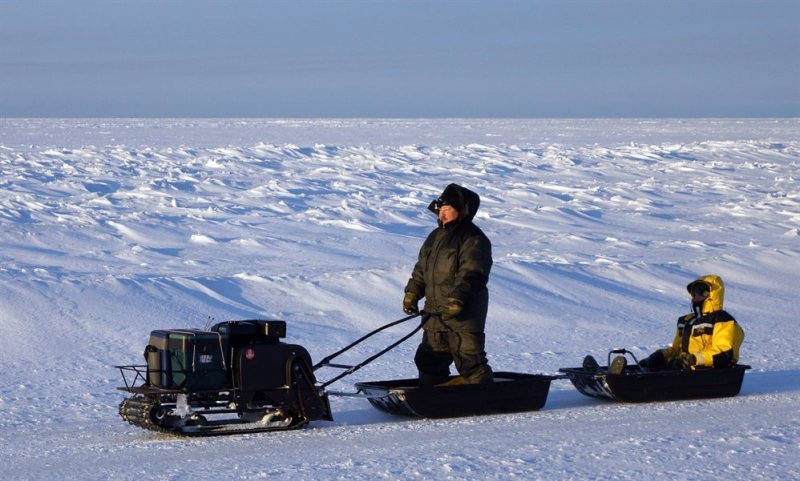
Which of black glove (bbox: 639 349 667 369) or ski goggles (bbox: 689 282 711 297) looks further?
black glove (bbox: 639 349 667 369)

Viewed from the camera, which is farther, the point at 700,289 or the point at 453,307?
the point at 700,289

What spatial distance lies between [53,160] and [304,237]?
501 inches

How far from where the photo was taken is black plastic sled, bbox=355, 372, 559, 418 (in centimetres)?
586

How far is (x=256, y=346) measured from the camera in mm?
5562

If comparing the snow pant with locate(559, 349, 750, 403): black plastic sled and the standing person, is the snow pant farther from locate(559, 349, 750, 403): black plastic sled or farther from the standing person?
locate(559, 349, 750, 403): black plastic sled

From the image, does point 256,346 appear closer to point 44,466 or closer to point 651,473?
point 44,466

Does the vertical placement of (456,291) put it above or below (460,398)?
above

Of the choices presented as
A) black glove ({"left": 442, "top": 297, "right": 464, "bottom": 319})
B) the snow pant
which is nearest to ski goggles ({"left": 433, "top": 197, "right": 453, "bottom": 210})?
black glove ({"left": 442, "top": 297, "right": 464, "bottom": 319})

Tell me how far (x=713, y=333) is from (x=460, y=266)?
175 cm

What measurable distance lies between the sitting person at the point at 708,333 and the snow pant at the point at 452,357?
39.6 inches

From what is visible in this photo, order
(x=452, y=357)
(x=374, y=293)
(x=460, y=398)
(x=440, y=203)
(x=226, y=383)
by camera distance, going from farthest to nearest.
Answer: (x=374, y=293) < (x=452, y=357) < (x=440, y=203) < (x=460, y=398) < (x=226, y=383)

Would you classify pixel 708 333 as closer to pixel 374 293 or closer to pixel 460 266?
pixel 460 266

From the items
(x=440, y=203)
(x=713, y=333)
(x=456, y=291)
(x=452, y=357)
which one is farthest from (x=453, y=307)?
(x=713, y=333)

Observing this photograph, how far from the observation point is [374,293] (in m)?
10.8
